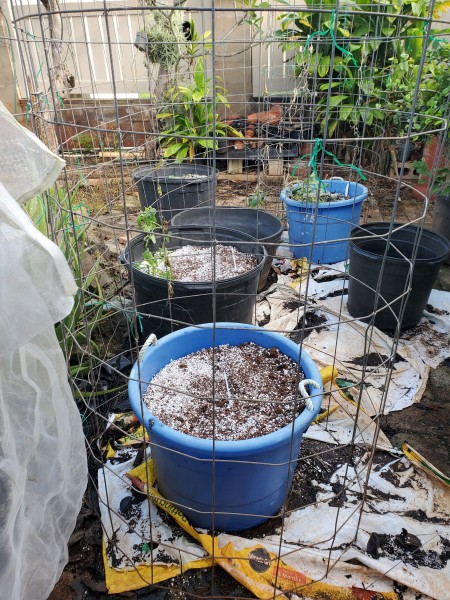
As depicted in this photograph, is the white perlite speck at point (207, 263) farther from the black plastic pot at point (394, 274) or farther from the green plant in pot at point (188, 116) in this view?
the green plant in pot at point (188, 116)

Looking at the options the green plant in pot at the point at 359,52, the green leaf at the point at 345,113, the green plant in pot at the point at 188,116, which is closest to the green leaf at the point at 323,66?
the green plant in pot at the point at 359,52

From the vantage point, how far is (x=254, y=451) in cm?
108

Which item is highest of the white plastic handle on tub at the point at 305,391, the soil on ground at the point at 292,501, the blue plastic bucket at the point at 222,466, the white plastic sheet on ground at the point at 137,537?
the white plastic handle on tub at the point at 305,391

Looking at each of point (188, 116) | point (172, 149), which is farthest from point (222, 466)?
point (188, 116)

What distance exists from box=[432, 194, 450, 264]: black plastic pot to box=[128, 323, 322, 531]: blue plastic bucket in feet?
6.49

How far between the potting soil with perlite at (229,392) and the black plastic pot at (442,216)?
1.98 m

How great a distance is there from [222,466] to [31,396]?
50cm

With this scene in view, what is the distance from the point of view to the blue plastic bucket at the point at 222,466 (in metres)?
1.08

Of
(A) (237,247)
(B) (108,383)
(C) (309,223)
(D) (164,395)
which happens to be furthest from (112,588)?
(C) (309,223)

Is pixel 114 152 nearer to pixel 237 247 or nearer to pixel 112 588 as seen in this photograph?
pixel 237 247

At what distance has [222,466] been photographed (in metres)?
1.13

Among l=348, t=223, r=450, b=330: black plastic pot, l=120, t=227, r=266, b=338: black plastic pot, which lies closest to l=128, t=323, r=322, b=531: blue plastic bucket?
l=120, t=227, r=266, b=338: black plastic pot

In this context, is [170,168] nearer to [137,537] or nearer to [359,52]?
[359,52]

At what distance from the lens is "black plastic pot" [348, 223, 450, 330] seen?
2041mm
